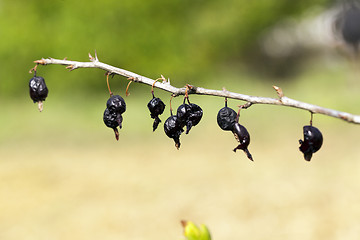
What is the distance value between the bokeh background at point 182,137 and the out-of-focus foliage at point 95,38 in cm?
3

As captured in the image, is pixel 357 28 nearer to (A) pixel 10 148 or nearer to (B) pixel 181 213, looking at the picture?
(B) pixel 181 213

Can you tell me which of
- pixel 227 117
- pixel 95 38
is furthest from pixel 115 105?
pixel 95 38

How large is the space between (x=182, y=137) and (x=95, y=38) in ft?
14.0

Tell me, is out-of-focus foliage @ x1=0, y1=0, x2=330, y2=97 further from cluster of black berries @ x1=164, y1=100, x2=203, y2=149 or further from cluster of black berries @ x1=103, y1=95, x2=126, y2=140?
cluster of black berries @ x1=164, y1=100, x2=203, y2=149

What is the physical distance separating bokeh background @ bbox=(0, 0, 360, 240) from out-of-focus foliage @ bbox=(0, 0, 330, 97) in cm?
3

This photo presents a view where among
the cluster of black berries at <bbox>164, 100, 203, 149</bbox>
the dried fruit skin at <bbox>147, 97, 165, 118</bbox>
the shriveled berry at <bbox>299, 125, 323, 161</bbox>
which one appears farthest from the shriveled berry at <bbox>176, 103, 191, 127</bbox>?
the shriveled berry at <bbox>299, 125, 323, 161</bbox>

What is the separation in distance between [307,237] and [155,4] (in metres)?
8.97

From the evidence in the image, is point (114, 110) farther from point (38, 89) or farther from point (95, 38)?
point (95, 38)

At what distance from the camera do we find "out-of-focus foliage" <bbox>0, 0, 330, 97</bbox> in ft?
44.4

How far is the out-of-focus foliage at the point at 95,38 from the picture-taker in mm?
13547

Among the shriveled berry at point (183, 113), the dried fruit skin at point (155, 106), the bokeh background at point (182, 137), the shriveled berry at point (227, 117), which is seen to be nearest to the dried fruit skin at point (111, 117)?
the dried fruit skin at point (155, 106)

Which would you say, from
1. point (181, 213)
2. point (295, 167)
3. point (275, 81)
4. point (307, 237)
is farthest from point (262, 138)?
point (275, 81)

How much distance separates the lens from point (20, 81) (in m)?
14.2

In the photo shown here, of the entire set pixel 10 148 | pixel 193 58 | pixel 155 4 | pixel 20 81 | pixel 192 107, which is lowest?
pixel 192 107
